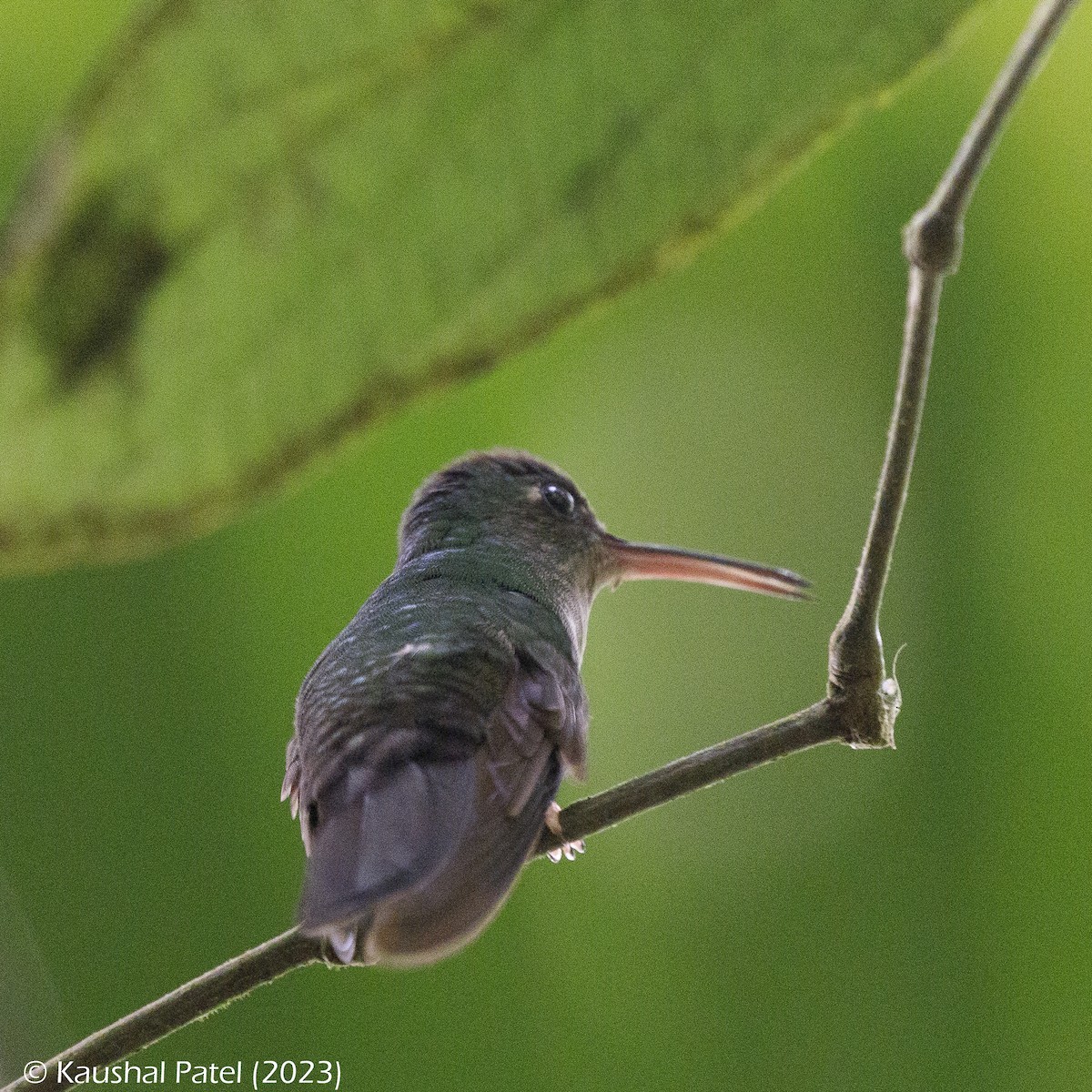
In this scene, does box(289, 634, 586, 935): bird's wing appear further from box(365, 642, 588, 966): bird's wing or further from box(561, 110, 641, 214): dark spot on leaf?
box(561, 110, 641, 214): dark spot on leaf

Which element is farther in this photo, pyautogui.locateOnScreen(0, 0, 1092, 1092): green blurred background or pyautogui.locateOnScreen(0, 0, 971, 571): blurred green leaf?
pyautogui.locateOnScreen(0, 0, 1092, 1092): green blurred background

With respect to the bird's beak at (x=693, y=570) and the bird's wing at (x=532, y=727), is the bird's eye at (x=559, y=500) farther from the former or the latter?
the bird's wing at (x=532, y=727)

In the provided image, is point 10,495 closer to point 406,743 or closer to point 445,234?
point 445,234

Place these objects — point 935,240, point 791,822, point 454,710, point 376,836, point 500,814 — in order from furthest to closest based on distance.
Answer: point 791,822, point 454,710, point 500,814, point 376,836, point 935,240

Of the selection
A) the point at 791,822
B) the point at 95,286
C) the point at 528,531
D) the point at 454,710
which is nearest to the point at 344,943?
the point at 454,710

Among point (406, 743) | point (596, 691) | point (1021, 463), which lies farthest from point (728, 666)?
point (406, 743)

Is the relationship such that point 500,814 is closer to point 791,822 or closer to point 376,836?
point 376,836

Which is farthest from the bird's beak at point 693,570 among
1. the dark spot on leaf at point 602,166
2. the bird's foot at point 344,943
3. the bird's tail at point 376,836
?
the dark spot on leaf at point 602,166

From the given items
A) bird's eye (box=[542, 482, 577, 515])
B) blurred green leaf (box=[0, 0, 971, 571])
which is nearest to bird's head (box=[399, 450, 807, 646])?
bird's eye (box=[542, 482, 577, 515])
